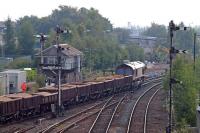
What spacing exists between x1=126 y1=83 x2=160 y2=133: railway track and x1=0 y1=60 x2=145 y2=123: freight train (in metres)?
4.07

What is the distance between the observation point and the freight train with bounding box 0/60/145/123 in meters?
31.1

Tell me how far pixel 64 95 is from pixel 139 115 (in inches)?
282

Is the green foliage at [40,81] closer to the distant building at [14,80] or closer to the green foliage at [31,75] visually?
the distant building at [14,80]

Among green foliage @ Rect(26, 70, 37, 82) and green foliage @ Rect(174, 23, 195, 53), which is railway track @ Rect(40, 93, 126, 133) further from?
green foliage @ Rect(174, 23, 195, 53)

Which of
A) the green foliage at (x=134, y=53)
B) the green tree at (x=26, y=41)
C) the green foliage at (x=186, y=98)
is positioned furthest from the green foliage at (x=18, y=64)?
the green foliage at (x=186, y=98)

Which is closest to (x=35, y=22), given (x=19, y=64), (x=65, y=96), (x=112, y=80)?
(x=19, y=64)

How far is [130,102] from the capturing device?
43719 millimetres

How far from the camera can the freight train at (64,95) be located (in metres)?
31.1

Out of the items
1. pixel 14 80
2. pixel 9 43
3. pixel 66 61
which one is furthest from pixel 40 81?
pixel 9 43

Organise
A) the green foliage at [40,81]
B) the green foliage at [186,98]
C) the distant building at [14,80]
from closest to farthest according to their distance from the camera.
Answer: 1. the green foliage at [186,98]
2. the distant building at [14,80]
3. the green foliage at [40,81]

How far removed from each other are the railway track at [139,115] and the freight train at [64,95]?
13.4 feet

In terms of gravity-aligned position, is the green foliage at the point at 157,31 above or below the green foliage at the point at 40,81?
above

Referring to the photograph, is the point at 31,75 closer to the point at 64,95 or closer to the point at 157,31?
the point at 64,95

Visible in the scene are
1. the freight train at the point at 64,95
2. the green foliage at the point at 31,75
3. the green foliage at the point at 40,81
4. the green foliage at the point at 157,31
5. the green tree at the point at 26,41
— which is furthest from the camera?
the green foliage at the point at 157,31
